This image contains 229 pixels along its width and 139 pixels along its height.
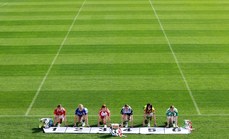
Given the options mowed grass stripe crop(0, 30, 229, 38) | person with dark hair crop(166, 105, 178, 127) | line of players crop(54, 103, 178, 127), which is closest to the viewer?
person with dark hair crop(166, 105, 178, 127)

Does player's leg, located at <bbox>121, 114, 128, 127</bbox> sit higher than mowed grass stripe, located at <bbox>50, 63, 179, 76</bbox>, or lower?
lower

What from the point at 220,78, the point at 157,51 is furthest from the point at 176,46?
the point at 220,78

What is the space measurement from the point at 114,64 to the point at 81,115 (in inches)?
340

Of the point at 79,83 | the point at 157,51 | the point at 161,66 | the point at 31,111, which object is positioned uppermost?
the point at 157,51

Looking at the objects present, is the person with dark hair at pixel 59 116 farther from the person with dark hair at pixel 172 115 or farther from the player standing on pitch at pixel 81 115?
the person with dark hair at pixel 172 115

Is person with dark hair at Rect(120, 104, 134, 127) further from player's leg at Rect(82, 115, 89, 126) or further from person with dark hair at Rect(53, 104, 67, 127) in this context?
person with dark hair at Rect(53, 104, 67, 127)

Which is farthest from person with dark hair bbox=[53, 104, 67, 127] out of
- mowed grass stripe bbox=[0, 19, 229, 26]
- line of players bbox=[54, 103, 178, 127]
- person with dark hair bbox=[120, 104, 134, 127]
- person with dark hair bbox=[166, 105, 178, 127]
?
mowed grass stripe bbox=[0, 19, 229, 26]

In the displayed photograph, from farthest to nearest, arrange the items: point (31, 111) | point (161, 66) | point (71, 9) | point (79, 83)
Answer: point (71, 9)
point (161, 66)
point (79, 83)
point (31, 111)

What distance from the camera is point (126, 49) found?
29.7 meters

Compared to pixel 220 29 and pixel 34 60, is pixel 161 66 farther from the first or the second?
pixel 220 29

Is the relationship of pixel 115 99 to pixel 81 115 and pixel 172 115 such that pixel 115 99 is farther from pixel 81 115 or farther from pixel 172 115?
pixel 172 115

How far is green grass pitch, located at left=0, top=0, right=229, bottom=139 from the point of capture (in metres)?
20.5

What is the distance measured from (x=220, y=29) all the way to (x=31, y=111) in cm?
2049

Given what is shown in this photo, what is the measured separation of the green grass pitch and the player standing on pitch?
2.33 ft
